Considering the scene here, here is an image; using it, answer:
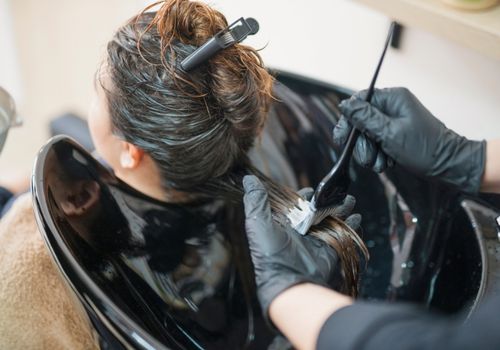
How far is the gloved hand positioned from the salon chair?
206 mm

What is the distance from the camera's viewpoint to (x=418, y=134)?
100 centimetres

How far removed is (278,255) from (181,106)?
0.31m

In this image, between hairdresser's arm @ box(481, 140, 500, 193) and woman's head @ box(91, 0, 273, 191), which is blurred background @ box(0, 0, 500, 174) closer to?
woman's head @ box(91, 0, 273, 191)

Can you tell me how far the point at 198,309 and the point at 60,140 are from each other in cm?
40

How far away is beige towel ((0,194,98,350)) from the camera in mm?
1108

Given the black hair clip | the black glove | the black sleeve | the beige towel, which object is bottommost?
the beige towel

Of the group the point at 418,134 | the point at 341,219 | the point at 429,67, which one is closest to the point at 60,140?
the point at 341,219

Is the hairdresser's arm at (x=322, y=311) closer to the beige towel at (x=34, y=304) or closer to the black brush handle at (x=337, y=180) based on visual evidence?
the black brush handle at (x=337, y=180)

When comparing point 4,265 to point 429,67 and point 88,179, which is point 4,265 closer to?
point 88,179

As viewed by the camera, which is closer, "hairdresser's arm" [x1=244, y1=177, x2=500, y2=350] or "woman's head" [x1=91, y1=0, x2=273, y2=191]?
"hairdresser's arm" [x1=244, y1=177, x2=500, y2=350]

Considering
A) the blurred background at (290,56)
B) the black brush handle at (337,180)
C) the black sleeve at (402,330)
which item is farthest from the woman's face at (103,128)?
the black sleeve at (402,330)

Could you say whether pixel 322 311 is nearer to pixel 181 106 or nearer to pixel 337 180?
pixel 337 180

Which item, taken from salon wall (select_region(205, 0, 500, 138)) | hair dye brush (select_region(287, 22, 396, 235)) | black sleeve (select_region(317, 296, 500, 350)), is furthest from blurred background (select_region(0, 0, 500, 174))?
black sleeve (select_region(317, 296, 500, 350))

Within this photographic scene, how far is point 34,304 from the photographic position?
112 cm
